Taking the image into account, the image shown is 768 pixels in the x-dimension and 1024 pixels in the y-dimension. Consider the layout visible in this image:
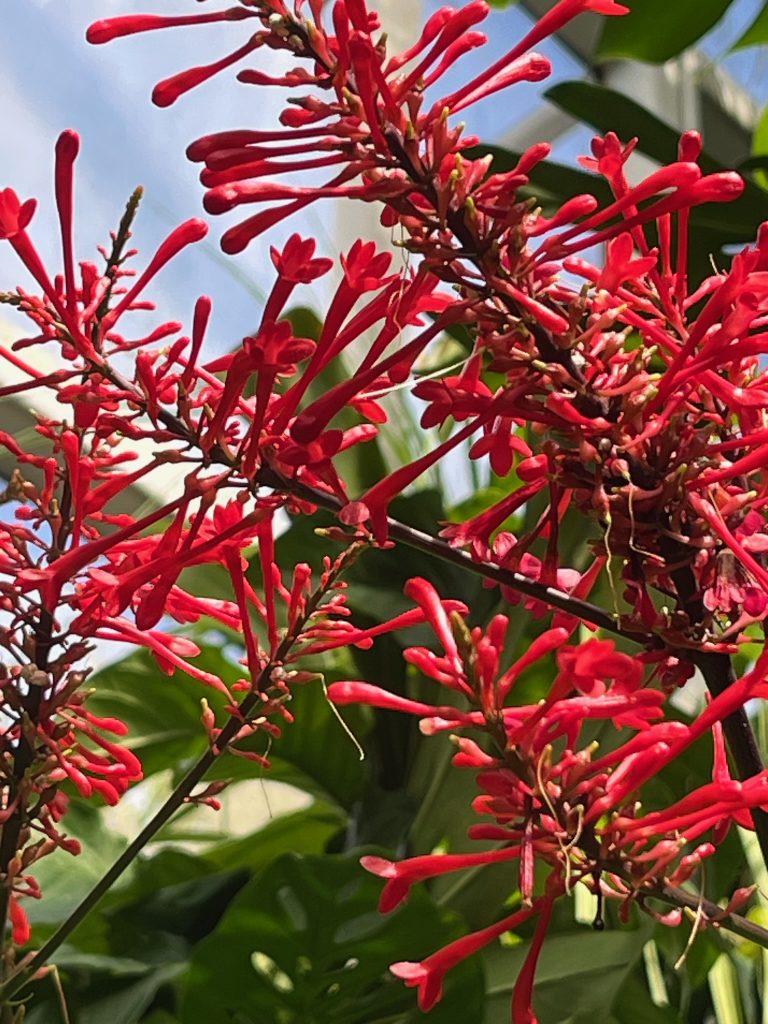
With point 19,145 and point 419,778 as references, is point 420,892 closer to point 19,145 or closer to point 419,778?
point 419,778

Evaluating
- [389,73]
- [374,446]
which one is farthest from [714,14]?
[389,73]

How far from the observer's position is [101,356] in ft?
0.94

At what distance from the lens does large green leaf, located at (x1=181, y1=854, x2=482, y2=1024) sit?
514 millimetres

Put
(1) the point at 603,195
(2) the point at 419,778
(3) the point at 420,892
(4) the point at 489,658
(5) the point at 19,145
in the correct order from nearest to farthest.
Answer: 1. (4) the point at 489,658
2. (3) the point at 420,892
3. (1) the point at 603,195
4. (2) the point at 419,778
5. (5) the point at 19,145

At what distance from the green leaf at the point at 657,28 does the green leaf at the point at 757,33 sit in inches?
3.6

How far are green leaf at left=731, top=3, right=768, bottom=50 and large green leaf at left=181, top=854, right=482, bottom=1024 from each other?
82 cm

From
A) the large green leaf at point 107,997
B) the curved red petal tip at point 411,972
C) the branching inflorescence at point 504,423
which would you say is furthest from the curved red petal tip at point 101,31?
the large green leaf at point 107,997

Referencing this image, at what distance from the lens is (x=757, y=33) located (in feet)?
3.21

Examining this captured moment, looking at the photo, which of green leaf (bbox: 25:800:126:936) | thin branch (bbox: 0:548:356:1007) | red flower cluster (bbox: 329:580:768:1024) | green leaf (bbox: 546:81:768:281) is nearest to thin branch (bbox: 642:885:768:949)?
red flower cluster (bbox: 329:580:768:1024)

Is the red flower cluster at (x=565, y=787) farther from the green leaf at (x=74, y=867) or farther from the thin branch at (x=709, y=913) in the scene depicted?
the green leaf at (x=74, y=867)

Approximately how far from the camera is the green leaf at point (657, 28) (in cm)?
87

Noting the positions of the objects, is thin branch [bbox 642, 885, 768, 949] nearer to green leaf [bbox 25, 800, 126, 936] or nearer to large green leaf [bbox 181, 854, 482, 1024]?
large green leaf [bbox 181, 854, 482, 1024]

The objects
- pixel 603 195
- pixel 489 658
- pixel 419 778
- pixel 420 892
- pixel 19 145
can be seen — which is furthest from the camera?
pixel 19 145

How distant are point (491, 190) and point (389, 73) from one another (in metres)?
0.04
